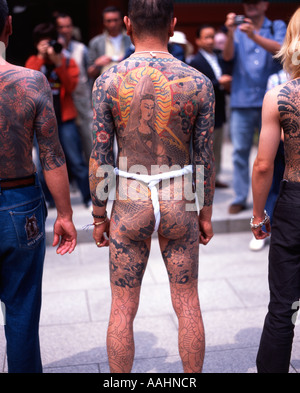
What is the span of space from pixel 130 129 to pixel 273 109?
25.8 inches

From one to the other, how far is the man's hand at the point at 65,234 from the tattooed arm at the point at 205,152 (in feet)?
2.13

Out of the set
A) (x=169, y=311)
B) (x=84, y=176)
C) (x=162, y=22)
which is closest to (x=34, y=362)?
(x=169, y=311)

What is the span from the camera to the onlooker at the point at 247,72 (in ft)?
17.1

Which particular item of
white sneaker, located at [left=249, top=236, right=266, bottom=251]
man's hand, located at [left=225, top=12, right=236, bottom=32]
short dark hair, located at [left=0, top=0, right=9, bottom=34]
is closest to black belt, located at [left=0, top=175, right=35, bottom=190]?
short dark hair, located at [left=0, top=0, right=9, bottom=34]

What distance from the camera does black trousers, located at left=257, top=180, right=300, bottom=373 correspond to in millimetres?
2471

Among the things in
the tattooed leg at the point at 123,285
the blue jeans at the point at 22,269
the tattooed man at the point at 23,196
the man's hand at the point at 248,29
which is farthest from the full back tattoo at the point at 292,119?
the man's hand at the point at 248,29

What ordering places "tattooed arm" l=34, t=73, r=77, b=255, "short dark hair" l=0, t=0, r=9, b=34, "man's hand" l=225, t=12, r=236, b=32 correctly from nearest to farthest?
"short dark hair" l=0, t=0, r=9, b=34, "tattooed arm" l=34, t=73, r=77, b=255, "man's hand" l=225, t=12, r=236, b=32

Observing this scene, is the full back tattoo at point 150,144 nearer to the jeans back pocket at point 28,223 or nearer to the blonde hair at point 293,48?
the jeans back pocket at point 28,223

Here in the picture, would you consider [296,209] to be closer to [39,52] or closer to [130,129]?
[130,129]

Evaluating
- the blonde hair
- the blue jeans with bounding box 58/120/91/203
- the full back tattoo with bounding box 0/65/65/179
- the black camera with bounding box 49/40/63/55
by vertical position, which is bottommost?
the blue jeans with bounding box 58/120/91/203

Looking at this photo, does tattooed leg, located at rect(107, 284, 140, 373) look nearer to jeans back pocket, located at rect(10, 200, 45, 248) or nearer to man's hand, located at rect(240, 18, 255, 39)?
jeans back pocket, located at rect(10, 200, 45, 248)

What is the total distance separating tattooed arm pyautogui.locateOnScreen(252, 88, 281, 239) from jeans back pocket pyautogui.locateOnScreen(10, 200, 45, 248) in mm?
1056

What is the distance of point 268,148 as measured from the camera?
245 cm

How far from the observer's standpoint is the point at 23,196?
7.67 feet
